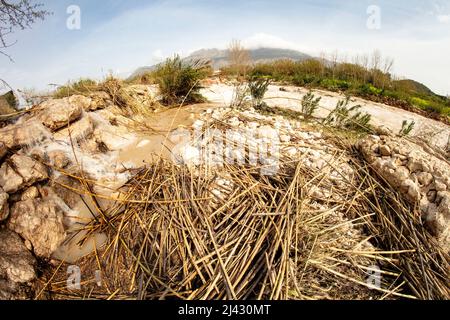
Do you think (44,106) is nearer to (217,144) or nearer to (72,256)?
(72,256)

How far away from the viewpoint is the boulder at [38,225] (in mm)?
1880

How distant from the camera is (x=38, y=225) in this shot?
6.28ft

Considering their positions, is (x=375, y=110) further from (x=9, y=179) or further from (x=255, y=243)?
(x=9, y=179)

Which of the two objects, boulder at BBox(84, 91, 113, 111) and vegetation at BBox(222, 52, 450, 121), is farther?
vegetation at BBox(222, 52, 450, 121)

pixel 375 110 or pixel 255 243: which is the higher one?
pixel 375 110

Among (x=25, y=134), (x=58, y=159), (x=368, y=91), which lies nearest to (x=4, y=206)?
(x=58, y=159)

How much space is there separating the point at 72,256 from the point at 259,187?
4.78 feet

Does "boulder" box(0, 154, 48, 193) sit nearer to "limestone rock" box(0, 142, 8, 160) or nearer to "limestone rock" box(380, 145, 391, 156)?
"limestone rock" box(0, 142, 8, 160)

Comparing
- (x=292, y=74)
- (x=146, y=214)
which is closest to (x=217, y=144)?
(x=146, y=214)

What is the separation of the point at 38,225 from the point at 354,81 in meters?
9.22

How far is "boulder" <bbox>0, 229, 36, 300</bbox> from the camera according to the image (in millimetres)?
1619

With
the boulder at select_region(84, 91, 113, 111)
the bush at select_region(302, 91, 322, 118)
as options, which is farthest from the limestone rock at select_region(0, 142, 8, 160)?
the bush at select_region(302, 91, 322, 118)

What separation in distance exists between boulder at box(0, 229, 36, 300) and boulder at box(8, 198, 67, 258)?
0.19 feet
